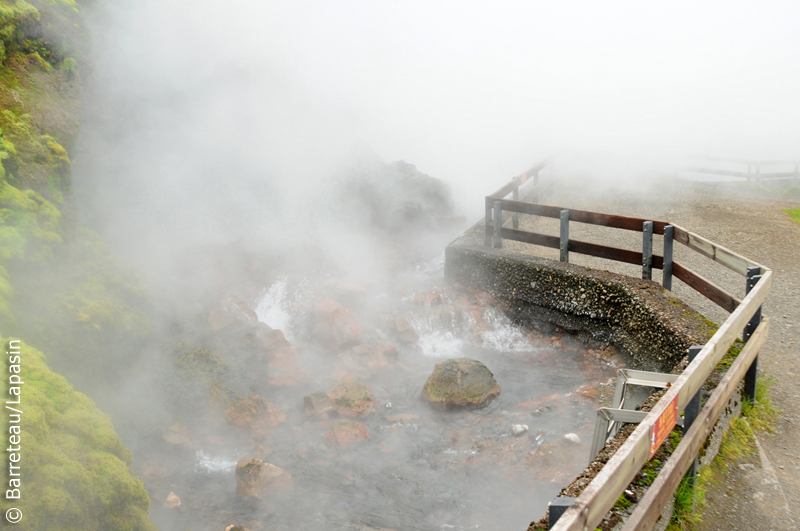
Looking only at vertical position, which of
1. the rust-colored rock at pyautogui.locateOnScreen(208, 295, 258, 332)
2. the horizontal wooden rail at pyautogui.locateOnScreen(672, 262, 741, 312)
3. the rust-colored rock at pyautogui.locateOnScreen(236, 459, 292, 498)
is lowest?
the rust-colored rock at pyautogui.locateOnScreen(236, 459, 292, 498)

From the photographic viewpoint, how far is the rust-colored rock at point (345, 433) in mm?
5758

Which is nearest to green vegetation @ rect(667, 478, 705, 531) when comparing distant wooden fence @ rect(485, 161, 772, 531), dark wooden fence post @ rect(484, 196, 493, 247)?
distant wooden fence @ rect(485, 161, 772, 531)

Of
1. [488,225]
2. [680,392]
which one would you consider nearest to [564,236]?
[488,225]

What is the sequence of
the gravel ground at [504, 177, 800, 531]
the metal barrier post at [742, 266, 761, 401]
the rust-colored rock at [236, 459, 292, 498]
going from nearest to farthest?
the gravel ground at [504, 177, 800, 531], the metal barrier post at [742, 266, 761, 401], the rust-colored rock at [236, 459, 292, 498]

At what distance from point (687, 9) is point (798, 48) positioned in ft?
37.2

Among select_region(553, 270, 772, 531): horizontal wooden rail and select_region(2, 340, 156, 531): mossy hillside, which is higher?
select_region(553, 270, 772, 531): horizontal wooden rail

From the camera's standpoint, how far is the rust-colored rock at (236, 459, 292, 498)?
197 inches

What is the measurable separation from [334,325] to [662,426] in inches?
244

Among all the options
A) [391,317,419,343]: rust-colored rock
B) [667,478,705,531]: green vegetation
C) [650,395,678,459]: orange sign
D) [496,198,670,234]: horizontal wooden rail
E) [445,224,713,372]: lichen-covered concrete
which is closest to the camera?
[650,395,678,459]: orange sign

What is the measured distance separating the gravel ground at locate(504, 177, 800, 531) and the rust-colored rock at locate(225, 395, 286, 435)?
473 cm

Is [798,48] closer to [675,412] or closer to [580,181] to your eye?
[580,181]

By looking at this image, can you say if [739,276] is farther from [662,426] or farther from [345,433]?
[662,426]

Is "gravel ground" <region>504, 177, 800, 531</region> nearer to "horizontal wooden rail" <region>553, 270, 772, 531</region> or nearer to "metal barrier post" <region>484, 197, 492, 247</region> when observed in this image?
"metal barrier post" <region>484, 197, 492, 247</region>

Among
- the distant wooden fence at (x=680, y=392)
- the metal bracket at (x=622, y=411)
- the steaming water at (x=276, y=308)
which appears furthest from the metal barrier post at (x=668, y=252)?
the steaming water at (x=276, y=308)
